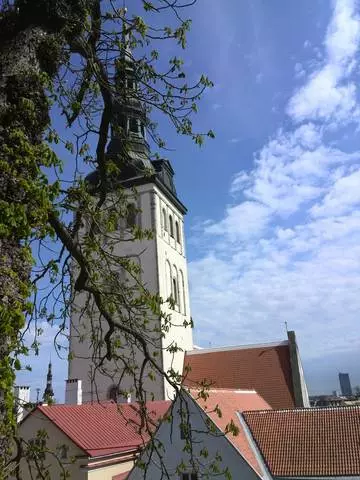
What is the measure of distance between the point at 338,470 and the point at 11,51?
558 inches

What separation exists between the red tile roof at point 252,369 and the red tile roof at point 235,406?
1.60m

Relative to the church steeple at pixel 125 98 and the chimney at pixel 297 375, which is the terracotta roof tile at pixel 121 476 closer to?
the church steeple at pixel 125 98

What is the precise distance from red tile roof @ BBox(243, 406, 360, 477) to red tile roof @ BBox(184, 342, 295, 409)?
25.0 ft

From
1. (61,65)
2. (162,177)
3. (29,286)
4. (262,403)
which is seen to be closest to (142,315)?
(29,286)

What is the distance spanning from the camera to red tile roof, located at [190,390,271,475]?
14.3 meters

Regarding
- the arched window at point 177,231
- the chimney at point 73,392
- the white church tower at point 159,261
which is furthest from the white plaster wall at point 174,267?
the chimney at point 73,392

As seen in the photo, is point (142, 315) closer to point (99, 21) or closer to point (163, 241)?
point (99, 21)

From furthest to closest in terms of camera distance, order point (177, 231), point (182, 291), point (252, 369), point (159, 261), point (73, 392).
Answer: point (177, 231) → point (182, 291) → point (252, 369) → point (159, 261) → point (73, 392)

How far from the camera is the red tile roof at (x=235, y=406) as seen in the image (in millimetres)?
14255

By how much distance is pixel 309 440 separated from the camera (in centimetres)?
1517

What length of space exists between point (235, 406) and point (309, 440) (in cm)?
371

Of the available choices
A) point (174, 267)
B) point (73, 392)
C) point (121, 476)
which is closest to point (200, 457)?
point (121, 476)

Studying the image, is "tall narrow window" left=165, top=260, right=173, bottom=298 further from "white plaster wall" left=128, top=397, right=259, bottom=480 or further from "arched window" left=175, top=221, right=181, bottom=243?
"white plaster wall" left=128, top=397, right=259, bottom=480

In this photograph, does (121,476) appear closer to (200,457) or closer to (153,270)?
(200,457)
